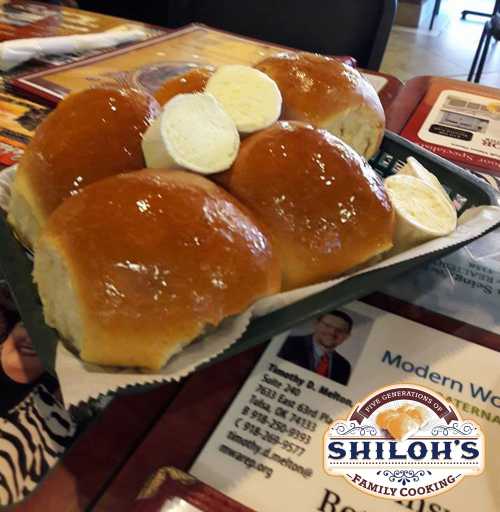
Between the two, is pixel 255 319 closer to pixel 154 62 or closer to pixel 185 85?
pixel 185 85

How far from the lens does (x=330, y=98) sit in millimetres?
668

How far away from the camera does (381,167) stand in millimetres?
771

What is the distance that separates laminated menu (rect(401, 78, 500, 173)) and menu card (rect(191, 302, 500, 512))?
0.47 m

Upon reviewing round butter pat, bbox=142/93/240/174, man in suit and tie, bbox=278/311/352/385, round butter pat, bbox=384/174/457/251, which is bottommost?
man in suit and tie, bbox=278/311/352/385

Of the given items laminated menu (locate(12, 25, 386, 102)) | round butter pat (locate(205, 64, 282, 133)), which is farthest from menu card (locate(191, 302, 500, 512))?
laminated menu (locate(12, 25, 386, 102))

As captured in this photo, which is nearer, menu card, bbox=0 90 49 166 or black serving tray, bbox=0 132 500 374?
black serving tray, bbox=0 132 500 374

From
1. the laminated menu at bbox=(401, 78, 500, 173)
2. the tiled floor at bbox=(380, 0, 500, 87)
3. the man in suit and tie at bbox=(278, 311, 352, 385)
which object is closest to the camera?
the man in suit and tie at bbox=(278, 311, 352, 385)

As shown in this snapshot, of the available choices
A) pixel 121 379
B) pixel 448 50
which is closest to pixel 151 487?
pixel 121 379

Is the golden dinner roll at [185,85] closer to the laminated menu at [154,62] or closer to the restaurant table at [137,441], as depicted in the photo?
the laminated menu at [154,62]

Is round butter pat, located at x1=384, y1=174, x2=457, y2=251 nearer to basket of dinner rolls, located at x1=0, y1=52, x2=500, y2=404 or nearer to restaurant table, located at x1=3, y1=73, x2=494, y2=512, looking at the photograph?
basket of dinner rolls, located at x1=0, y1=52, x2=500, y2=404

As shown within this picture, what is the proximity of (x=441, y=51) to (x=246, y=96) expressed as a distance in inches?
134

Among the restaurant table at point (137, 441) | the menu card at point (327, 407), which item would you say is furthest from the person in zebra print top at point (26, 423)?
the menu card at point (327, 407)

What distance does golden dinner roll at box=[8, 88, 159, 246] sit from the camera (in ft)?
1.71

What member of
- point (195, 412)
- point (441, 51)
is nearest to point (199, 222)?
point (195, 412)
